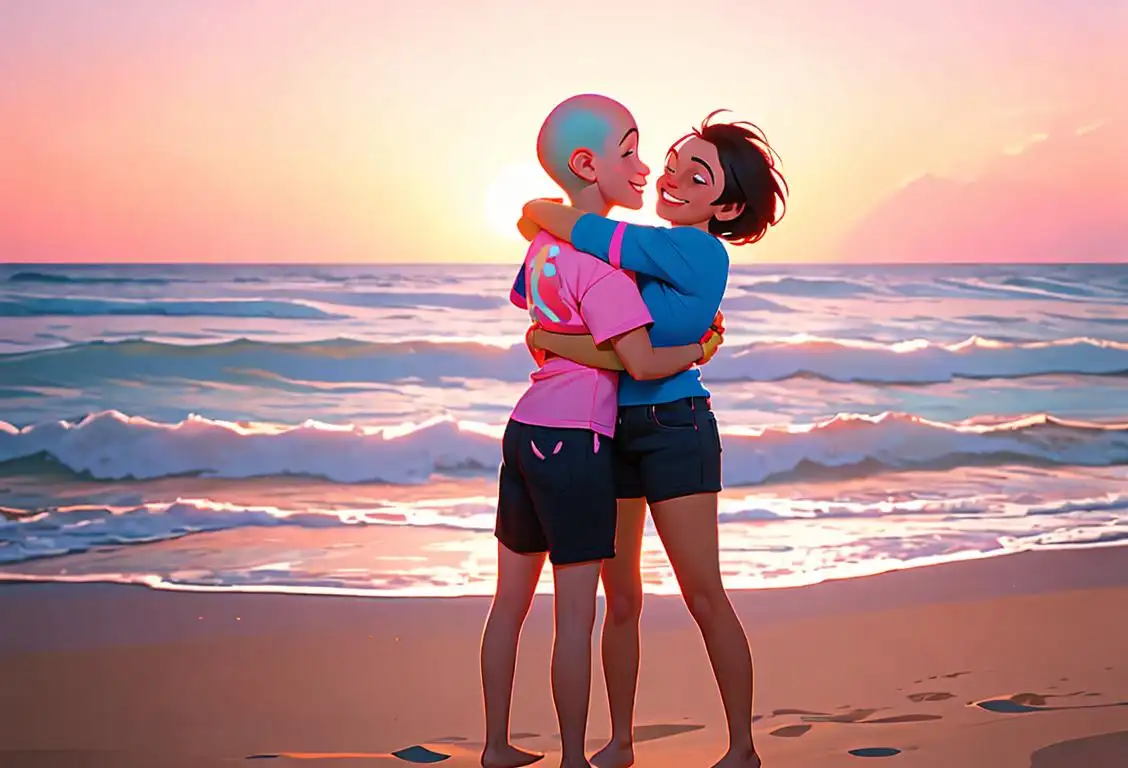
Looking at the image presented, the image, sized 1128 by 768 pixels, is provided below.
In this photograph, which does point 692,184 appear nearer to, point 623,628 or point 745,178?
point 745,178

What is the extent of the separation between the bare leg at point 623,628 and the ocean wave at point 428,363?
286 inches

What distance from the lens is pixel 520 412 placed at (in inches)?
88.7

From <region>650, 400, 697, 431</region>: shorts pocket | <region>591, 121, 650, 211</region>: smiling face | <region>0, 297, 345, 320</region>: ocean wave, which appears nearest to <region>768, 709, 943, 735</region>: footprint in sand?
<region>650, 400, 697, 431</region>: shorts pocket

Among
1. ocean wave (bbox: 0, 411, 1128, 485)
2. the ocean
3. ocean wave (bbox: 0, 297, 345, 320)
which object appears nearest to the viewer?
the ocean

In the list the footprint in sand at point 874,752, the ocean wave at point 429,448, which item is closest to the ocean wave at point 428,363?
the ocean wave at point 429,448

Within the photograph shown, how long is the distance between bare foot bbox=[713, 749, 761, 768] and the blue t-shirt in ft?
2.13

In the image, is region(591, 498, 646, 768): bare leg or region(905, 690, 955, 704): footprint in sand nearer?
region(591, 498, 646, 768): bare leg

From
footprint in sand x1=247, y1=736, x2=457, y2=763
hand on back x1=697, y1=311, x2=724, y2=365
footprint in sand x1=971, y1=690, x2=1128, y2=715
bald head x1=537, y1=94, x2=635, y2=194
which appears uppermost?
bald head x1=537, y1=94, x2=635, y2=194

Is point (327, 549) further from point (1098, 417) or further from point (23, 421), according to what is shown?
point (1098, 417)

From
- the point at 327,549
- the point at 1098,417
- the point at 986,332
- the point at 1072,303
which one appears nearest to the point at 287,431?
the point at 327,549

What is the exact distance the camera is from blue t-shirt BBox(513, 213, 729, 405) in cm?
214

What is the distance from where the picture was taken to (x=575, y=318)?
7.14 feet

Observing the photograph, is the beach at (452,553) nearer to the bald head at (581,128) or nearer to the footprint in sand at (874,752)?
the footprint in sand at (874,752)

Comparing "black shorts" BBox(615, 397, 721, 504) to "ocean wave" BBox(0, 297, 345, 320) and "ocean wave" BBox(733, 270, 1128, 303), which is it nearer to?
"ocean wave" BBox(0, 297, 345, 320)
